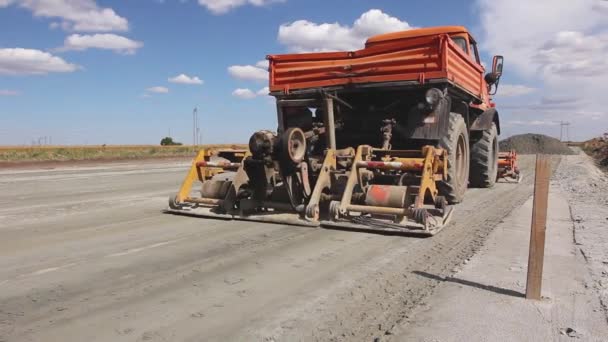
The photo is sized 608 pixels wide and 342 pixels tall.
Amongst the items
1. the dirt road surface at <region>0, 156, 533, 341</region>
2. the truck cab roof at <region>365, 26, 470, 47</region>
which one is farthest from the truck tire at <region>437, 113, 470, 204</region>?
the truck cab roof at <region>365, 26, 470, 47</region>

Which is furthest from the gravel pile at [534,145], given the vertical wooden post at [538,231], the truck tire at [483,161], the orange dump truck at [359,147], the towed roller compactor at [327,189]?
the vertical wooden post at [538,231]

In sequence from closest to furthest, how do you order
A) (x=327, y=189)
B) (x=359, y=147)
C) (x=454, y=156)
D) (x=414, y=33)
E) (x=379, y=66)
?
(x=359, y=147) → (x=327, y=189) → (x=379, y=66) → (x=454, y=156) → (x=414, y=33)

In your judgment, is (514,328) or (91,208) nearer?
(514,328)

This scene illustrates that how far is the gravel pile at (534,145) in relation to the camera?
39.1 meters

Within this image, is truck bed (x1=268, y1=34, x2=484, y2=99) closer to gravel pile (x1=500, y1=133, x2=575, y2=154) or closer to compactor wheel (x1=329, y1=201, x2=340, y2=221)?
compactor wheel (x1=329, y1=201, x2=340, y2=221)

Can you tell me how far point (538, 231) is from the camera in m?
3.82

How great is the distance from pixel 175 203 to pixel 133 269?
3.20m

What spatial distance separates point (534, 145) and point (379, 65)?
38.2 meters

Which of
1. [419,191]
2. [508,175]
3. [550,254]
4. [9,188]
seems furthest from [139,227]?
[508,175]

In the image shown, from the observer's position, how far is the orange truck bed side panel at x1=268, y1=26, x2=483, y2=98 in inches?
288

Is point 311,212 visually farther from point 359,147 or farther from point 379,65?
point 379,65

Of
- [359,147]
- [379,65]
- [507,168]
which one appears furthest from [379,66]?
[507,168]

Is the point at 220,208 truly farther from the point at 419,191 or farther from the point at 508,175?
the point at 508,175

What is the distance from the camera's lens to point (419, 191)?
6125 millimetres
